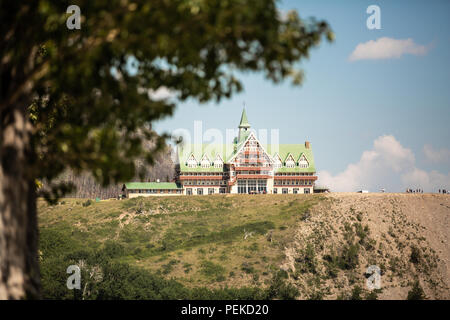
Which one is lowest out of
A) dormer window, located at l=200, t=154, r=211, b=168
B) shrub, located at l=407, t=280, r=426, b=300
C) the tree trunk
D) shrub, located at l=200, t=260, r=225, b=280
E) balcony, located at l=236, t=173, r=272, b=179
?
shrub, located at l=407, t=280, r=426, b=300

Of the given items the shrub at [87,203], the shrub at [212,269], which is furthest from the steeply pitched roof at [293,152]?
the shrub at [87,203]

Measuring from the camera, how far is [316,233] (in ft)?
296

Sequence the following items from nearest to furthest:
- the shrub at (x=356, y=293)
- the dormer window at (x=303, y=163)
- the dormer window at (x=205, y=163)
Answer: the shrub at (x=356, y=293) → the dormer window at (x=205, y=163) → the dormer window at (x=303, y=163)

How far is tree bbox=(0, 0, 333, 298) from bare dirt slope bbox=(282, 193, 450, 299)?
61522 mm

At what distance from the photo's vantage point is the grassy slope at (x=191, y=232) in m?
77.6

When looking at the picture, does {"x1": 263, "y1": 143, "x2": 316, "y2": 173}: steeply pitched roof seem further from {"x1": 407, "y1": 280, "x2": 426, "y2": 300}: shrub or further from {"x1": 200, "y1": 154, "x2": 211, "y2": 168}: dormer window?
{"x1": 407, "y1": 280, "x2": 426, "y2": 300}: shrub

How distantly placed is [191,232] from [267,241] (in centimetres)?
1318

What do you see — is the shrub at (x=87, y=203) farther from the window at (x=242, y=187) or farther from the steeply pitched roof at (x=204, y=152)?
the window at (x=242, y=187)

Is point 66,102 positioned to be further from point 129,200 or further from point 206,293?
point 129,200

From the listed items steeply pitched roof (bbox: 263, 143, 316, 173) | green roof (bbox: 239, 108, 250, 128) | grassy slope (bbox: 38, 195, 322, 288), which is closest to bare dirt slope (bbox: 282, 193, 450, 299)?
grassy slope (bbox: 38, 195, 322, 288)

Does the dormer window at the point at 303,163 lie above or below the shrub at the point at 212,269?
above

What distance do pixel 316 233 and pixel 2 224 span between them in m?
80.4

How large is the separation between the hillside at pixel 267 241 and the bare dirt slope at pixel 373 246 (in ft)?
0.56

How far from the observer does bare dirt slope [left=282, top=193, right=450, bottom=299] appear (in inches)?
3041
